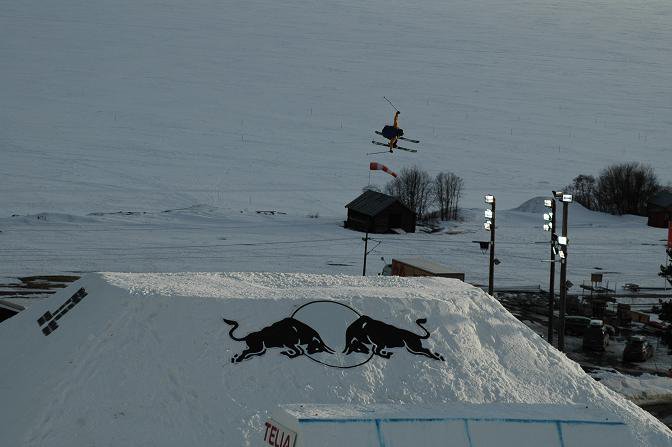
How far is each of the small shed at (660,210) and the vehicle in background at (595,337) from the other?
3444 cm

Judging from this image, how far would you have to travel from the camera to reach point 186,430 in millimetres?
12859

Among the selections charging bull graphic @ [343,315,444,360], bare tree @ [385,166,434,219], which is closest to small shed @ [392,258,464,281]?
charging bull graphic @ [343,315,444,360]

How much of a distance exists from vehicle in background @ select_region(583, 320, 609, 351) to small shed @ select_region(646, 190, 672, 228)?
3444 cm

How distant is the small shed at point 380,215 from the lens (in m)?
55.0

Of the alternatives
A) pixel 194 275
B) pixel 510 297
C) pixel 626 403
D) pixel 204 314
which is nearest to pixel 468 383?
pixel 626 403

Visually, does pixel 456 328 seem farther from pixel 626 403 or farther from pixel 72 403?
pixel 72 403

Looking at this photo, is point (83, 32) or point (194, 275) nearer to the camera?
point (194, 275)

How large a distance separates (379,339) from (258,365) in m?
2.18

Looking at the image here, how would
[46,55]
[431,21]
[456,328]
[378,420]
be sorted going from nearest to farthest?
[378,420] < [456,328] < [46,55] < [431,21]

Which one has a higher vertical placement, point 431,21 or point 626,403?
point 431,21

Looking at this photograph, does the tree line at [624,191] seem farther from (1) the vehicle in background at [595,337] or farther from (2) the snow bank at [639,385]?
(2) the snow bank at [639,385]

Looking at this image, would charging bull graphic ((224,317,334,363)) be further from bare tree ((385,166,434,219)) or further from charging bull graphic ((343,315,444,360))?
bare tree ((385,166,434,219))

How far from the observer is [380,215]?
55.1 m

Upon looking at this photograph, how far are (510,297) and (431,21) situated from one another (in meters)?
123
